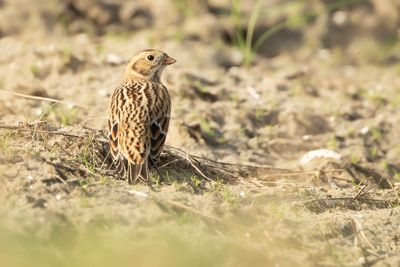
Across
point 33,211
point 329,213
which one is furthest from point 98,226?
point 329,213

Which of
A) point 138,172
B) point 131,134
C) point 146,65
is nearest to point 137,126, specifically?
point 131,134

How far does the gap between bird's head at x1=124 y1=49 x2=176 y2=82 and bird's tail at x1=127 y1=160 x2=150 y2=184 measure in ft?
4.72

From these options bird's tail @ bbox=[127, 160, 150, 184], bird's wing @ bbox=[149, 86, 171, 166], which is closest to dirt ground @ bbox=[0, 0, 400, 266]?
bird's tail @ bbox=[127, 160, 150, 184]

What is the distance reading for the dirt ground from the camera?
6066 millimetres

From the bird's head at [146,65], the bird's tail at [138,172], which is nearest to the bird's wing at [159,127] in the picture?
the bird's tail at [138,172]

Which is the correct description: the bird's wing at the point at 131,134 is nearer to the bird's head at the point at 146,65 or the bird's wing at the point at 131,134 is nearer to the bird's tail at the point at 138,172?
the bird's tail at the point at 138,172

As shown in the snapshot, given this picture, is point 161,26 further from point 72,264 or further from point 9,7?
point 72,264

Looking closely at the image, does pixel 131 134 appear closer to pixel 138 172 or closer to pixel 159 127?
pixel 159 127

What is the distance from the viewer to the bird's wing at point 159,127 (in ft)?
22.8

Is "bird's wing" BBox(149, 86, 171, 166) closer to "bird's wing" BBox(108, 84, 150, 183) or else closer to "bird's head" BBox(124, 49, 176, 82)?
"bird's wing" BBox(108, 84, 150, 183)

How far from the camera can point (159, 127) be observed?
710cm

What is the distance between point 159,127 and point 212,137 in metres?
1.99

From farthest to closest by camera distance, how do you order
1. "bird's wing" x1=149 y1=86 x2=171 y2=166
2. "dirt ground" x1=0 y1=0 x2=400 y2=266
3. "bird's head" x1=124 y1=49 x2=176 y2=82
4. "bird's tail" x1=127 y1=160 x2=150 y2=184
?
1. "bird's head" x1=124 y1=49 x2=176 y2=82
2. "bird's wing" x1=149 y1=86 x2=171 y2=166
3. "bird's tail" x1=127 y1=160 x2=150 y2=184
4. "dirt ground" x1=0 y1=0 x2=400 y2=266

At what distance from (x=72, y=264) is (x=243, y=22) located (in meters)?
7.20
